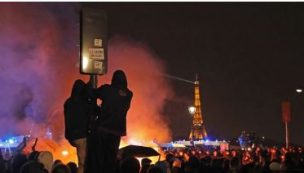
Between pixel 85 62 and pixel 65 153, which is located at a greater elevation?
pixel 85 62

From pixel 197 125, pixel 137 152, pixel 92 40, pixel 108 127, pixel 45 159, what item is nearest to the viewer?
pixel 108 127

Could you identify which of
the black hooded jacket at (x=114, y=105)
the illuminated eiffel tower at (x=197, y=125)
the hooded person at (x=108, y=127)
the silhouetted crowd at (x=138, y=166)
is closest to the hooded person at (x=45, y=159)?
the silhouetted crowd at (x=138, y=166)

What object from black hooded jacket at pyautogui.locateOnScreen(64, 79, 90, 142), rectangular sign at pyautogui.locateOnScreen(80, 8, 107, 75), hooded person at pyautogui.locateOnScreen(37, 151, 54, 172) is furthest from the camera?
hooded person at pyautogui.locateOnScreen(37, 151, 54, 172)

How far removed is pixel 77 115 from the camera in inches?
254

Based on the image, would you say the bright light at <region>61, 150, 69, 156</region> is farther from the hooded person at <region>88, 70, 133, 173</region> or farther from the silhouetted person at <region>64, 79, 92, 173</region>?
the hooded person at <region>88, 70, 133, 173</region>

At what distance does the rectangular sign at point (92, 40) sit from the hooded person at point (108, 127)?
1120 millimetres

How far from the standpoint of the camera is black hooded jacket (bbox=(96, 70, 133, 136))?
20.9ft

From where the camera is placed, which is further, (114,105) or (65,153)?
(65,153)

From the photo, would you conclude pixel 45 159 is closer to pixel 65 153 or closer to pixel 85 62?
pixel 85 62

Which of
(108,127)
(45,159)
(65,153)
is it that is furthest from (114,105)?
(65,153)

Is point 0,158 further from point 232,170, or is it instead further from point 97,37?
point 232,170

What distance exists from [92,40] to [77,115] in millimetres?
1350

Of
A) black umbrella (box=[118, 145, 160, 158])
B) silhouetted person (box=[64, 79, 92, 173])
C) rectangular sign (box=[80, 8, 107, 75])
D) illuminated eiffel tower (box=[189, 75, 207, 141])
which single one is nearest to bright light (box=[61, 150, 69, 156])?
black umbrella (box=[118, 145, 160, 158])

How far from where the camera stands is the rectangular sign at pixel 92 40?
7348 millimetres
